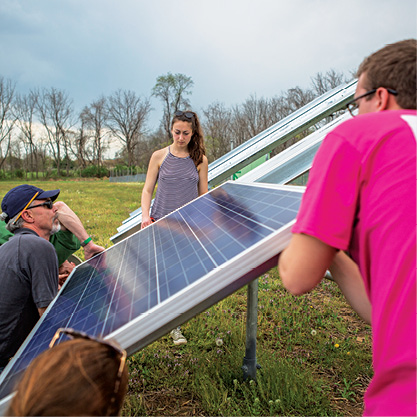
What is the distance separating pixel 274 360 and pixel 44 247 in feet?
6.74

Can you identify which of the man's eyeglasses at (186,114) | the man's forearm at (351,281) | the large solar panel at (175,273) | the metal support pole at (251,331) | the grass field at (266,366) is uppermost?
the man's eyeglasses at (186,114)

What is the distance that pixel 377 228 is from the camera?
1024mm

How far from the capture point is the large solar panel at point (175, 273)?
1.22m

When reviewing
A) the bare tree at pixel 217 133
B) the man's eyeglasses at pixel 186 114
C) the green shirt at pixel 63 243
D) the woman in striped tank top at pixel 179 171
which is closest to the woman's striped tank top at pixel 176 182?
the woman in striped tank top at pixel 179 171

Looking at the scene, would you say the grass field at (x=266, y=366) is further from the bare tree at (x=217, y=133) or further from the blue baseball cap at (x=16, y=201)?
the bare tree at (x=217, y=133)

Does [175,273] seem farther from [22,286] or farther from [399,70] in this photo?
[22,286]

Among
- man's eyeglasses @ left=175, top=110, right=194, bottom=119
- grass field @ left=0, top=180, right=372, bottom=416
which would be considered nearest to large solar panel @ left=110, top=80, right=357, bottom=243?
man's eyeglasses @ left=175, top=110, right=194, bottom=119

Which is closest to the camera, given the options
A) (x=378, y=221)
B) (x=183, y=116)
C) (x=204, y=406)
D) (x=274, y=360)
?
(x=378, y=221)

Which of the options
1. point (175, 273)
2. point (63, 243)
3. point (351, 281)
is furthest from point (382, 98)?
point (63, 243)

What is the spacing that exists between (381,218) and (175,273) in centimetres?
71

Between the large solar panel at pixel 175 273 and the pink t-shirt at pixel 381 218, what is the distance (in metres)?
0.19

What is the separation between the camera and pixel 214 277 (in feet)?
4.01

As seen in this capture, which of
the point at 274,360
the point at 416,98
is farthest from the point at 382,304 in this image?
the point at 274,360

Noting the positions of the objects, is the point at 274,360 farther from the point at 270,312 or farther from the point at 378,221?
the point at 378,221
